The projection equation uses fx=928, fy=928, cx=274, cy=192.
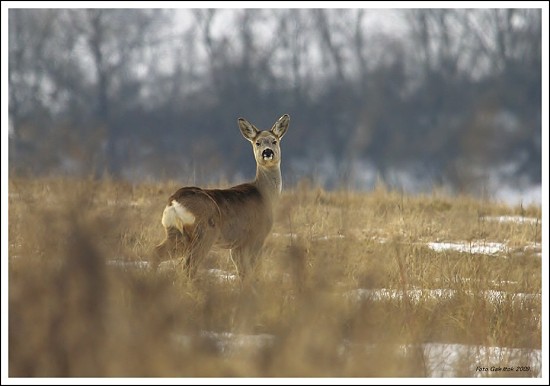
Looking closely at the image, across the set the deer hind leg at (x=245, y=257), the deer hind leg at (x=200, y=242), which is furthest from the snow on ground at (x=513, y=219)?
the deer hind leg at (x=200, y=242)

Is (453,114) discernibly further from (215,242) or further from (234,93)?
(215,242)

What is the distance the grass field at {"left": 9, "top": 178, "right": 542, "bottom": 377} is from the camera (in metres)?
5.15

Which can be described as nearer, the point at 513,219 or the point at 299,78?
the point at 513,219

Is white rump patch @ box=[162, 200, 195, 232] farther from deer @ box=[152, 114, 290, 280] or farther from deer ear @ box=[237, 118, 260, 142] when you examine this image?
deer ear @ box=[237, 118, 260, 142]

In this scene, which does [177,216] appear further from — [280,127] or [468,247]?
[468,247]

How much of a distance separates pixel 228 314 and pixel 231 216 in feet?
6.90

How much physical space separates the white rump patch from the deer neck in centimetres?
166

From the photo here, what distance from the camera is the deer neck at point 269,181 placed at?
896cm

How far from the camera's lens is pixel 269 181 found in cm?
901

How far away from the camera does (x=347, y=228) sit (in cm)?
683

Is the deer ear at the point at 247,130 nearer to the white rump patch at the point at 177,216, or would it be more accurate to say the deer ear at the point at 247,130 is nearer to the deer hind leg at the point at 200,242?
the deer hind leg at the point at 200,242

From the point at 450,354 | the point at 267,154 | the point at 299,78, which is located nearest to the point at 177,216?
the point at 267,154

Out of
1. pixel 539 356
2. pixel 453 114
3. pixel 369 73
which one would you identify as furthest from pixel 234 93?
pixel 539 356

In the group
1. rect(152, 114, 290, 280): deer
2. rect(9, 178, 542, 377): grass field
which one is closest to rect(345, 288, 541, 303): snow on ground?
rect(9, 178, 542, 377): grass field
